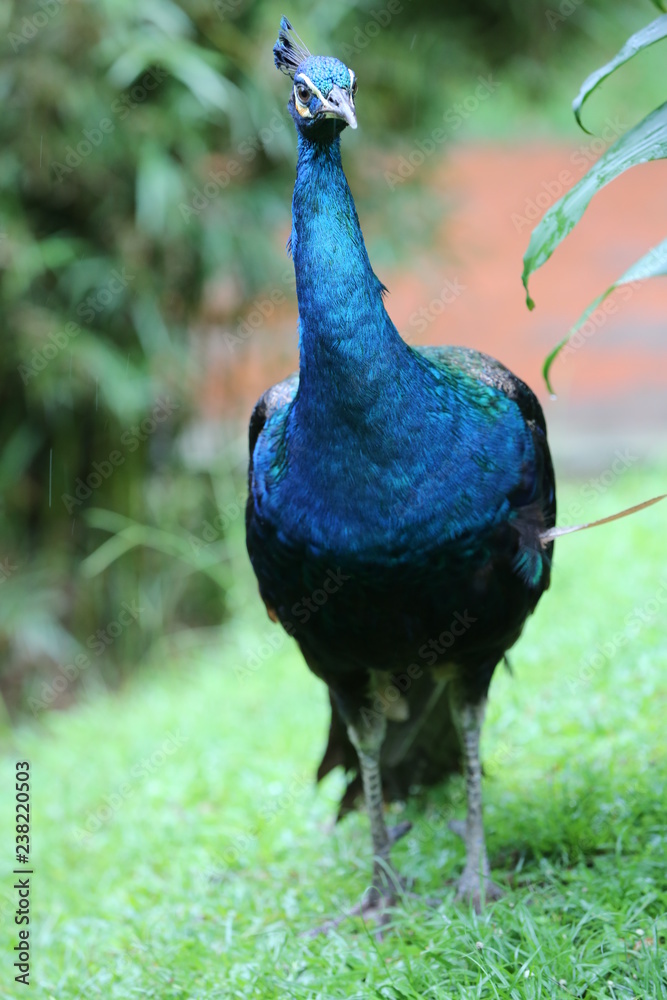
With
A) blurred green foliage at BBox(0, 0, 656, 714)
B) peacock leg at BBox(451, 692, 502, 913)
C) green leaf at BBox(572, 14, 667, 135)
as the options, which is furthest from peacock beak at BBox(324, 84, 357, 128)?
blurred green foliage at BBox(0, 0, 656, 714)

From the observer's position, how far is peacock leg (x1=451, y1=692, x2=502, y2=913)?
8.87 ft

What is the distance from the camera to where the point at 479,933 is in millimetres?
2367

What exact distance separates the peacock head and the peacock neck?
0.12ft

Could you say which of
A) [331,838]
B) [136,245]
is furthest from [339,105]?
[136,245]

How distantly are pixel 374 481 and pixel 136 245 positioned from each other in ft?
11.2

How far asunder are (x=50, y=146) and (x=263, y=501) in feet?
10.7

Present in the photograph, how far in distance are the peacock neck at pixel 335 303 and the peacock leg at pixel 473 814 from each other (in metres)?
1.00

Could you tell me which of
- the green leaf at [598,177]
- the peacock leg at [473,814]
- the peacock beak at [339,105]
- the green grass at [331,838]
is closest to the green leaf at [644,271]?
the green leaf at [598,177]

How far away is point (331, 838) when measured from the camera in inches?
134

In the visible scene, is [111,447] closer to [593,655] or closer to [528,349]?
[593,655]

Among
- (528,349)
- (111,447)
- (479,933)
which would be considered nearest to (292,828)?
(479,933)

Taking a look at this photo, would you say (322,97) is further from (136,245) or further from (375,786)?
(136,245)

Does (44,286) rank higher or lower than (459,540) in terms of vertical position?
higher

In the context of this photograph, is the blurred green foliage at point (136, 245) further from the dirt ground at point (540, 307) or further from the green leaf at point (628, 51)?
the green leaf at point (628, 51)
